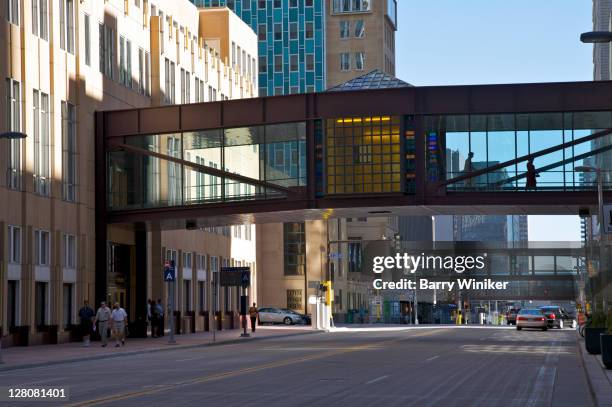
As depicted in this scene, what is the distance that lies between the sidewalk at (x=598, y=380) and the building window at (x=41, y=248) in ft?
77.0

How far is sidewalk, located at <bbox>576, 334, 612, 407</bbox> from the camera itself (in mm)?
20184

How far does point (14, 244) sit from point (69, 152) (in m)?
7.23

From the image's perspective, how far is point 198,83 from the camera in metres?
75.5

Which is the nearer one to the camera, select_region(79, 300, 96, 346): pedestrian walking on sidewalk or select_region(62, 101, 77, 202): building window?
select_region(79, 300, 96, 346): pedestrian walking on sidewalk

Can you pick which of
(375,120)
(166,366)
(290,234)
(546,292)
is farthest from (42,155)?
(546,292)

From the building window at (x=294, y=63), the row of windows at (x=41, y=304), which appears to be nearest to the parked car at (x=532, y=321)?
the row of windows at (x=41, y=304)

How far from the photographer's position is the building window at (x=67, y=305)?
52500 mm

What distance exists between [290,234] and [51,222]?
71.9 metres

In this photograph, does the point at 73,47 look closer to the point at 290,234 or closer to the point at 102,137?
the point at 102,137

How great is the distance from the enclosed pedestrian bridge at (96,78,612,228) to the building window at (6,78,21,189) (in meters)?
8.47

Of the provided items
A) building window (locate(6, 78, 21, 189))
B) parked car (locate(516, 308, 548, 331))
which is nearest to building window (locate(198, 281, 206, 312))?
parked car (locate(516, 308, 548, 331))

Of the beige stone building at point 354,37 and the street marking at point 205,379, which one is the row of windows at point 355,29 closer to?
the beige stone building at point 354,37

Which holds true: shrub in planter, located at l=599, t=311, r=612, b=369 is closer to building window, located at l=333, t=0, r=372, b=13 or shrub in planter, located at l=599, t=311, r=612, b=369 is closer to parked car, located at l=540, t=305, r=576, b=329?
parked car, located at l=540, t=305, r=576, b=329

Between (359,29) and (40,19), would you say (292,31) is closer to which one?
(359,29)
